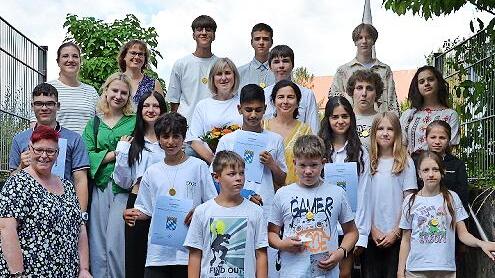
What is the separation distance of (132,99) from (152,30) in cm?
939

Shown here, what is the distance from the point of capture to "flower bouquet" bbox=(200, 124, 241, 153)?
796cm

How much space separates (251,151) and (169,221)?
0.91 metres

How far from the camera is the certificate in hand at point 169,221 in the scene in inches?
275

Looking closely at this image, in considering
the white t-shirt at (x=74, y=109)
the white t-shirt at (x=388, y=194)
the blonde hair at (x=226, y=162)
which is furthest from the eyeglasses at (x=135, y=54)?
the blonde hair at (x=226, y=162)

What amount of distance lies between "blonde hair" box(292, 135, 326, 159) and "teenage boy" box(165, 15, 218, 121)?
2948mm

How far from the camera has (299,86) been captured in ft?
28.0

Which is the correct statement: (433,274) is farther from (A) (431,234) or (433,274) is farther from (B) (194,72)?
(B) (194,72)

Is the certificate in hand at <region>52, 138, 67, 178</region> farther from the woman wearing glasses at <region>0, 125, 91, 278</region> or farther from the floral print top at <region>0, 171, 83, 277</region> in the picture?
the floral print top at <region>0, 171, 83, 277</region>

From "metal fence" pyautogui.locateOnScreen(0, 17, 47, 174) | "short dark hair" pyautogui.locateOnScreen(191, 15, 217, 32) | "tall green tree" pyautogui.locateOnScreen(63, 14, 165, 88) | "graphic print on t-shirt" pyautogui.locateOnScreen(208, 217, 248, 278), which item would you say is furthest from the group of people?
"tall green tree" pyautogui.locateOnScreen(63, 14, 165, 88)

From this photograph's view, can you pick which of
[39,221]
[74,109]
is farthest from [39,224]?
[74,109]

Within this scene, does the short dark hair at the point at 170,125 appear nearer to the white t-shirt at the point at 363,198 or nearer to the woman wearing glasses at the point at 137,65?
the white t-shirt at the point at 363,198

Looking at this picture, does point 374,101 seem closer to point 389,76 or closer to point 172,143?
point 389,76

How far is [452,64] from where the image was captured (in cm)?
1015

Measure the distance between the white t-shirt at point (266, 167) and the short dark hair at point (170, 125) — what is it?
1.52 feet
